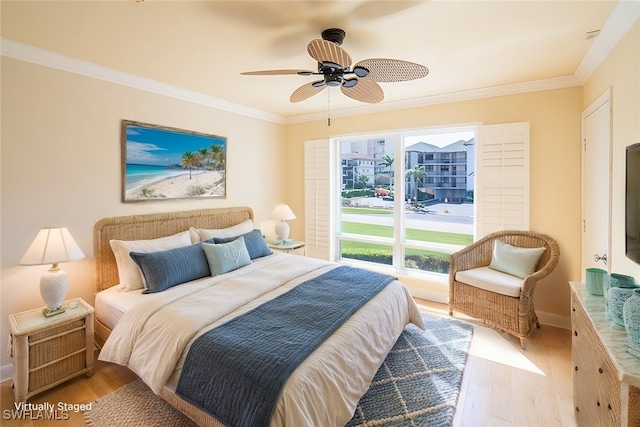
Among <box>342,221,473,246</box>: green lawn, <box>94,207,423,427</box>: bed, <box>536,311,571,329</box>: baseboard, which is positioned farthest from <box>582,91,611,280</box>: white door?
<box>94,207,423,427</box>: bed

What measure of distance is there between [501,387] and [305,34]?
9.86ft

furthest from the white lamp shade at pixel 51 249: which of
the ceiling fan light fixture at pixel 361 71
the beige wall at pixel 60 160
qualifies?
the ceiling fan light fixture at pixel 361 71

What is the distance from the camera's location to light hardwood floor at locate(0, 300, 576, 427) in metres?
1.95

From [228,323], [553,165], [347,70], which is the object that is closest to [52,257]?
[228,323]

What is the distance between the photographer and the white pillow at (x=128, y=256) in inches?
103

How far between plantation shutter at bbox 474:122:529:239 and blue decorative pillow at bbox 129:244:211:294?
10.3ft

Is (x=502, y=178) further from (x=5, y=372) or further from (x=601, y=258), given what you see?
(x=5, y=372)

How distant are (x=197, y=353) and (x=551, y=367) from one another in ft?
9.08

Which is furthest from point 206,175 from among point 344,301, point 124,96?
point 344,301

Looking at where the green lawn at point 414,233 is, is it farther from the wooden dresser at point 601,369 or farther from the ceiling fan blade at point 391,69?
the ceiling fan blade at point 391,69

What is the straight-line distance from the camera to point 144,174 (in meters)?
3.14

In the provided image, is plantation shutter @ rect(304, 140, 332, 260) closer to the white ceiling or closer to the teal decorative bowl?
the white ceiling

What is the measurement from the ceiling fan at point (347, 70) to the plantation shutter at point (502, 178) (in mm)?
1707

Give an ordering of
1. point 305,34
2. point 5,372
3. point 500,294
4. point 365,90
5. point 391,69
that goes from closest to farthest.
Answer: point 391,69 → point 305,34 → point 5,372 → point 365,90 → point 500,294
